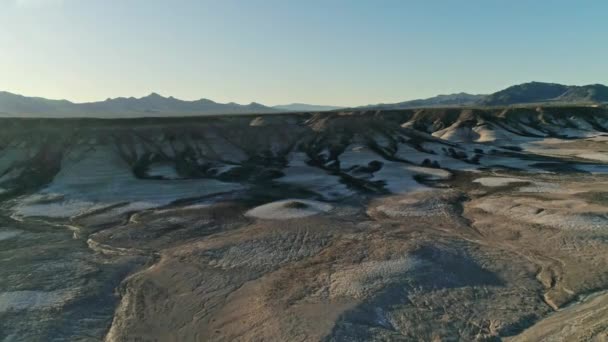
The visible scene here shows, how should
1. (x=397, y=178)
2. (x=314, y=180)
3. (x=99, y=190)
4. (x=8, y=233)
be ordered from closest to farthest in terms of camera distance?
(x=8, y=233) → (x=99, y=190) → (x=397, y=178) → (x=314, y=180)

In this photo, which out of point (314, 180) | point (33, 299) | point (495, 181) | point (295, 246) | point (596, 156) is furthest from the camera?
point (596, 156)

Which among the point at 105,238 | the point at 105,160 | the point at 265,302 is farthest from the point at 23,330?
the point at 105,160

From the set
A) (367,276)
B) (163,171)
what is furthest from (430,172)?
(163,171)

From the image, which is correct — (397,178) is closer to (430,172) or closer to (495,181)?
(430,172)

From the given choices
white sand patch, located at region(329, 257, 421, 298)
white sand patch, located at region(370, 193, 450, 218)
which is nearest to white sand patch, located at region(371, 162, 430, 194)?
white sand patch, located at region(370, 193, 450, 218)

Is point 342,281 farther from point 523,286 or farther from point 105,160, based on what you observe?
point 105,160

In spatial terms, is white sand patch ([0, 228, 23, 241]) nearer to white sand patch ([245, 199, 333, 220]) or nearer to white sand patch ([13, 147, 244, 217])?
white sand patch ([13, 147, 244, 217])
